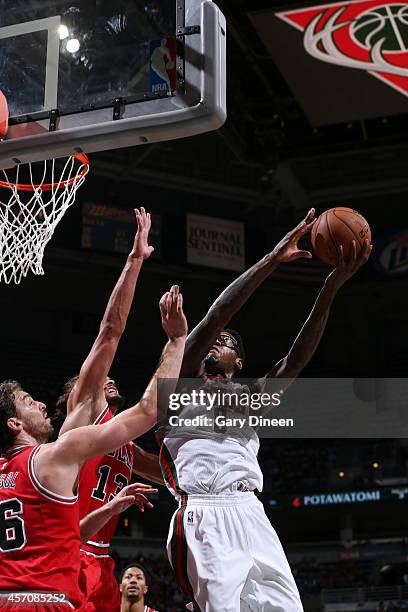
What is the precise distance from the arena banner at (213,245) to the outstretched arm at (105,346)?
13.6 m

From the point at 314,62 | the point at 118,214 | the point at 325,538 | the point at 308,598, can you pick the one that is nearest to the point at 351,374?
the point at 325,538

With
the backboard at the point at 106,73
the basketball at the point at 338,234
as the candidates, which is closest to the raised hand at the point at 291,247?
the basketball at the point at 338,234

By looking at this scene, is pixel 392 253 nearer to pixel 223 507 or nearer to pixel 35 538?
pixel 223 507

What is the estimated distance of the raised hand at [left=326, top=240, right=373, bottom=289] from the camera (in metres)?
4.14

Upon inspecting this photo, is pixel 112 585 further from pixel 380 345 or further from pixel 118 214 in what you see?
pixel 380 345

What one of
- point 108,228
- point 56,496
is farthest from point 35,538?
point 108,228

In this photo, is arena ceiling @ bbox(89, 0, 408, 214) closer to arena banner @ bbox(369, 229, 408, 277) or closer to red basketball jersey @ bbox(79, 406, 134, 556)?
arena banner @ bbox(369, 229, 408, 277)

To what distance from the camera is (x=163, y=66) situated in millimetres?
3934

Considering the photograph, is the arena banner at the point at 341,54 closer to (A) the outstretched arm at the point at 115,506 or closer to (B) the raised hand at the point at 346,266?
(B) the raised hand at the point at 346,266

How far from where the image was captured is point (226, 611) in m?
3.58

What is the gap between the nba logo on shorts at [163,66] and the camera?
12.8ft

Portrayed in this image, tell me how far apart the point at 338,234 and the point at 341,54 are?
4.80 m

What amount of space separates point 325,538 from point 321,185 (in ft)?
26.0

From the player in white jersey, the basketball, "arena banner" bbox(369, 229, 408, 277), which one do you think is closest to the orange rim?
the basketball
